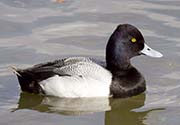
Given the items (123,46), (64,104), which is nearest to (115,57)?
(123,46)

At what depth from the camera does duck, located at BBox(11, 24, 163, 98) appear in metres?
9.05

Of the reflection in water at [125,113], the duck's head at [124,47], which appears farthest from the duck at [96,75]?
the reflection in water at [125,113]

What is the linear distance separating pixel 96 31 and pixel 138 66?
154 cm

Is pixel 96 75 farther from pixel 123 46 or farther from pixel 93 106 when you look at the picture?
pixel 123 46

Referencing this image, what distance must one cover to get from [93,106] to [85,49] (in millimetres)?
2070

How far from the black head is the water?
1.66ft

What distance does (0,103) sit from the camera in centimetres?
877

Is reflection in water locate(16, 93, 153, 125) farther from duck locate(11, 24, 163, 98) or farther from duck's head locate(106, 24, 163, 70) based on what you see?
duck's head locate(106, 24, 163, 70)

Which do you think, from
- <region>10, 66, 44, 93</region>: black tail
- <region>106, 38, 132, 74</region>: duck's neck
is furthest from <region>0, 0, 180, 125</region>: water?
<region>106, 38, 132, 74</region>: duck's neck

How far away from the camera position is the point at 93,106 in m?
8.81

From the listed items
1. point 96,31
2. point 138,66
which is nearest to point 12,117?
point 138,66

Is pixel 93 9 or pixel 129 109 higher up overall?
pixel 93 9

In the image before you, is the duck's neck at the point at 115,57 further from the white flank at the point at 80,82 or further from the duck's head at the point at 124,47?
the white flank at the point at 80,82

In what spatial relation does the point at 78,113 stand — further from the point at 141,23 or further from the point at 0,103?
the point at 141,23
